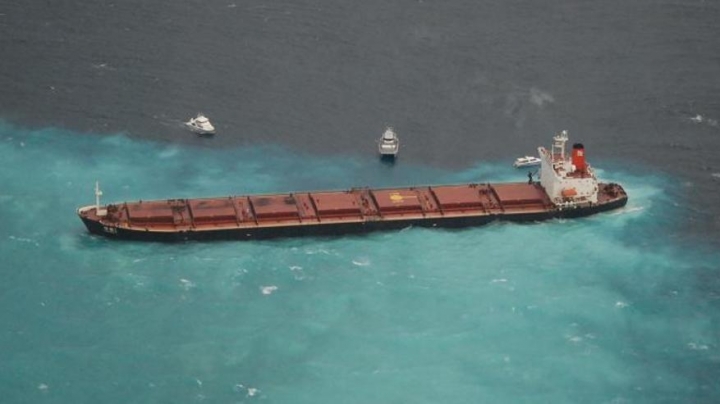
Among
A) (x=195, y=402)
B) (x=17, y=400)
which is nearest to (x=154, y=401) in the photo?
(x=195, y=402)

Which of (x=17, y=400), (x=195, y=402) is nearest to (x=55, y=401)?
(x=17, y=400)

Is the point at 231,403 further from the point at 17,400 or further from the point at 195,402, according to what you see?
the point at 17,400

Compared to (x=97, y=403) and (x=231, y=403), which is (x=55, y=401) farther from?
(x=231, y=403)

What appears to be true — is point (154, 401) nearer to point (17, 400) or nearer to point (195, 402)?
point (195, 402)

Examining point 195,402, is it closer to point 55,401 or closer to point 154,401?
point 154,401

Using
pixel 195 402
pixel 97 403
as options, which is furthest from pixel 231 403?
pixel 97 403

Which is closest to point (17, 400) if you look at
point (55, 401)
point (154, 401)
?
point (55, 401)
